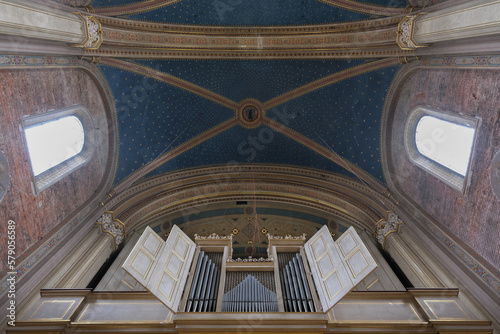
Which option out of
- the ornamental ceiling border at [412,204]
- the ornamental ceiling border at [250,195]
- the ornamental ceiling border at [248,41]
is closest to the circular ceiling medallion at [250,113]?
the ornamental ceiling border at [248,41]

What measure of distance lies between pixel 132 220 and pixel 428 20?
385 inches

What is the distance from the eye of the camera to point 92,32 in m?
7.45

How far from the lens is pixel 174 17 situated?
9.41 meters

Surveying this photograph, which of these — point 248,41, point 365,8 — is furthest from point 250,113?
point 365,8

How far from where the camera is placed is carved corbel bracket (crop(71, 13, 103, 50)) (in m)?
7.24

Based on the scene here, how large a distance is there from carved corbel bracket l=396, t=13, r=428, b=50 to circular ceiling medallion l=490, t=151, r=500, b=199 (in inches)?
123

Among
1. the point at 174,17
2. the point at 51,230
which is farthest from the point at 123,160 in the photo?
the point at 174,17

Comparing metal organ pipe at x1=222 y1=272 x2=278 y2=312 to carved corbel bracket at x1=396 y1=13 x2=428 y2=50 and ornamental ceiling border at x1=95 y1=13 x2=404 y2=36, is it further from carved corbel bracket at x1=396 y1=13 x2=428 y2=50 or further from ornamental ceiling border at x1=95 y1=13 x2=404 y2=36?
ornamental ceiling border at x1=95 y1=13 x2=404 y2=36

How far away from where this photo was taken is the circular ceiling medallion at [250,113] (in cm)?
1145

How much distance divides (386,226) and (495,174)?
3.35m

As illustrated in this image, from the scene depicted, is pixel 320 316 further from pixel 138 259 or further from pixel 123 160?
pixel 123 160

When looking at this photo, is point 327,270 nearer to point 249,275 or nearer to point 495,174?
point 249,275

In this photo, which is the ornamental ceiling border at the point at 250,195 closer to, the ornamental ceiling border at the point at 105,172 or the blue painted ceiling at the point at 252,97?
the blue painted ceiling at the point at 252,97

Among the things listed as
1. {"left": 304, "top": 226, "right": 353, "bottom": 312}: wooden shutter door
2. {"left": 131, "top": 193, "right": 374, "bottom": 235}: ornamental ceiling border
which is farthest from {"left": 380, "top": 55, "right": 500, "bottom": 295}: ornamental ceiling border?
{"left": 304, "top": 226, "right": 353, "bottom": 312}: wooden shutter door
